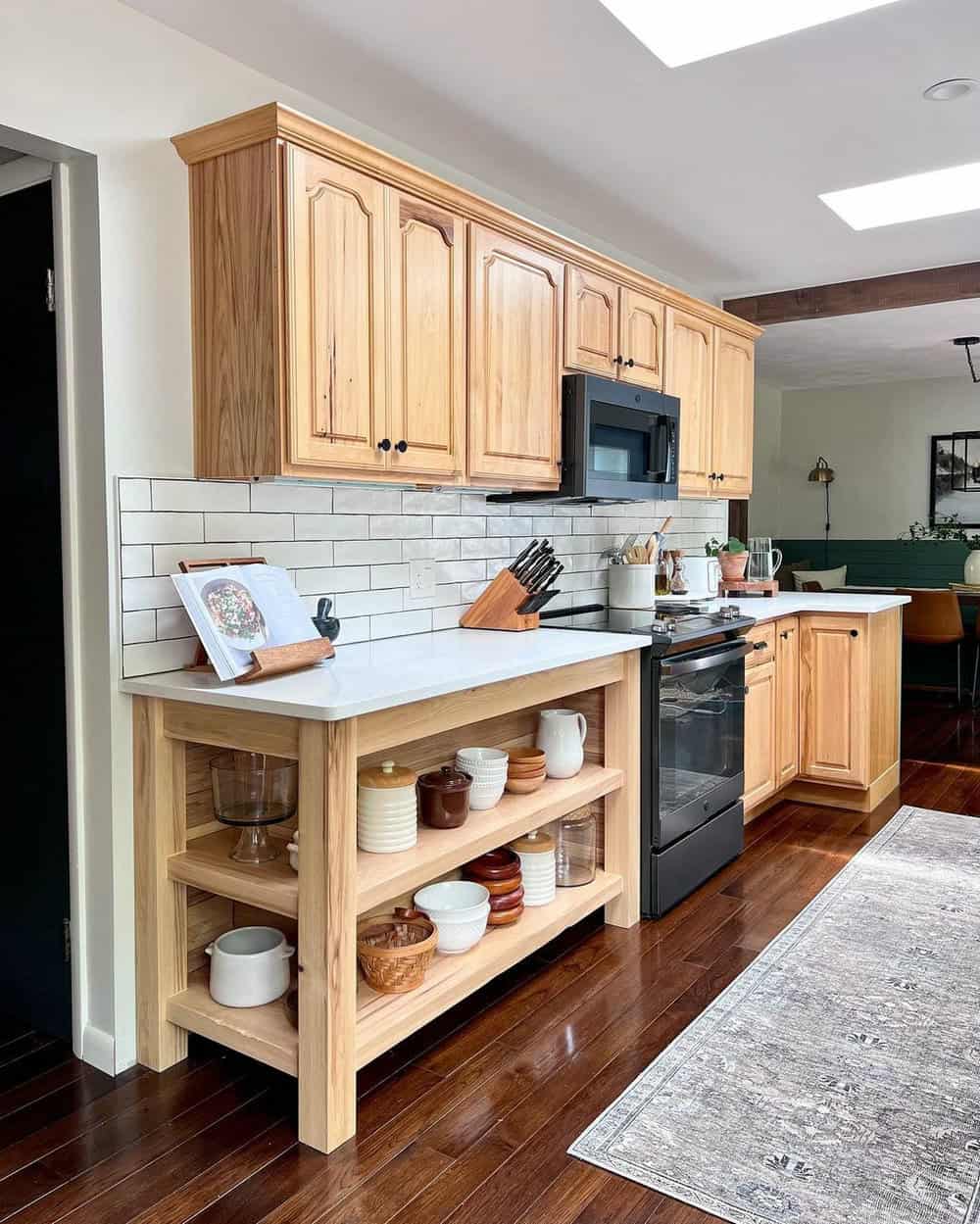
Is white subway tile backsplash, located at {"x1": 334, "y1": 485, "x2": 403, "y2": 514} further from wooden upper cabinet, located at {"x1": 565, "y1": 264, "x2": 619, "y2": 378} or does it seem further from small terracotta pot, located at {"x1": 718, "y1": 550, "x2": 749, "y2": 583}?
small terracotta pot, located at {"x1": 718, "y1": 550, "x2": 749, "y2": 583}

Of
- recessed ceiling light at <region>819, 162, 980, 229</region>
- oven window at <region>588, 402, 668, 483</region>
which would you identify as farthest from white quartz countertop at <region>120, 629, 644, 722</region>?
recessed ceiling light at <region>819, 162, 980, 229</region>

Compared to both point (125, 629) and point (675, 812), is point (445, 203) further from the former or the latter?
point (675, 812)

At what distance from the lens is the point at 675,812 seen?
10.7ft

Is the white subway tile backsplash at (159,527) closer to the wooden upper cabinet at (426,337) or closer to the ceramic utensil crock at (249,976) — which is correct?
the wooden upper cabinet at (426,337)

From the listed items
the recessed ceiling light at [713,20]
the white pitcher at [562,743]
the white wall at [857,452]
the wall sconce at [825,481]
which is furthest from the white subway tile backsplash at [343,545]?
the white wall at [857,452]

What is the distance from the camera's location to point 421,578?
325 cm

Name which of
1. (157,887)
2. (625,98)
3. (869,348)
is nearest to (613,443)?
(625,98)

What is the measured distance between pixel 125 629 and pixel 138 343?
669mm

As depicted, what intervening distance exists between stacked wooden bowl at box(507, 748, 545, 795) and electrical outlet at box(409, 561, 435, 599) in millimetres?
653

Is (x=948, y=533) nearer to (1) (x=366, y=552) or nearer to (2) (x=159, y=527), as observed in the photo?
(1) (x=366, y=552)

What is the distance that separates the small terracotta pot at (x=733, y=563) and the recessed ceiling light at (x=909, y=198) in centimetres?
163

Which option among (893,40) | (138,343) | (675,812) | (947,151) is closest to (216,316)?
(138,343)

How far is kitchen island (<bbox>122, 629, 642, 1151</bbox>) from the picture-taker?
2002mm

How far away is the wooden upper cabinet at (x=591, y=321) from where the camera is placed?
11.1 ft
